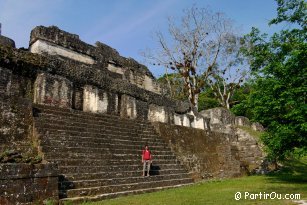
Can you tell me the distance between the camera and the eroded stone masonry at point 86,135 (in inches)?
248

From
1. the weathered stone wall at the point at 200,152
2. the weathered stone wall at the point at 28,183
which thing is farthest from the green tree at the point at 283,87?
the weathered stone wall at the point at 28,183

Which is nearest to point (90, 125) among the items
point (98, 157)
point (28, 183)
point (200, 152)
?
point (98, 157)

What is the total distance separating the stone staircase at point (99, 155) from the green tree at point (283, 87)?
9.75 feet

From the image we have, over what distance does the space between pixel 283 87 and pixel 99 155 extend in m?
4.94

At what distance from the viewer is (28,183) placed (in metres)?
5.59

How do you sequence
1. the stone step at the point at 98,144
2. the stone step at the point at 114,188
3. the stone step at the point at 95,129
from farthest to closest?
the stone step at the point at 95,129, the stone step at the point at 98,144, the stone step at the point at 114,188

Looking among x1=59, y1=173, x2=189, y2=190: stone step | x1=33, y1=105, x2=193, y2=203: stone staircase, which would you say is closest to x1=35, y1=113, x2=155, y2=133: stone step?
x1=33, y1=105, x2=193, y2=203: stone staircase

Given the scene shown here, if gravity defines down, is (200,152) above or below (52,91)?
below

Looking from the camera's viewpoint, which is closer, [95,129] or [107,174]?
[107,174]

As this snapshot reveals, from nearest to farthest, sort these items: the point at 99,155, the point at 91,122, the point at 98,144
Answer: the point at 99,155, the point at 98,144, the point at 91,122

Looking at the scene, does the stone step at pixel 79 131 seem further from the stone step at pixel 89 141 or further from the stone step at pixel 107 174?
the stone step at pixel 107 174

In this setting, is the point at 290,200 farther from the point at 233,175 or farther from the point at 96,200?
the point at 233,175

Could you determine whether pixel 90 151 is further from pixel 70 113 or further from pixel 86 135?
pixel 70 113

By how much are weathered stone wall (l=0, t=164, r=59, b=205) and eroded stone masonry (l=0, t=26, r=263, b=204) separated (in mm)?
16
